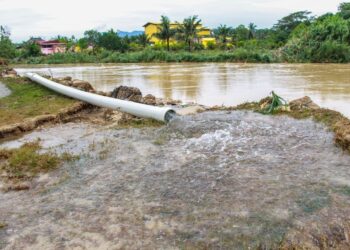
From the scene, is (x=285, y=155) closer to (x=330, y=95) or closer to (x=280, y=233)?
(x=280, y=233)

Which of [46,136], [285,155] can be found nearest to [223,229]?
[285,155]

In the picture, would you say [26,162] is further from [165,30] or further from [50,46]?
[50,46]

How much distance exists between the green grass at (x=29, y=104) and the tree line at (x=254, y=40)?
87.8ft

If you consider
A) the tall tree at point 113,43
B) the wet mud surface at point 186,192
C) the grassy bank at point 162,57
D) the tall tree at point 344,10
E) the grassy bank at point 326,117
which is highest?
the tall tree at point 344,10

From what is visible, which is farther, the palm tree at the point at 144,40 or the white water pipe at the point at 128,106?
the palm tree at the point at 144,40

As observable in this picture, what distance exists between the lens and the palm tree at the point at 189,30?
4572 cm

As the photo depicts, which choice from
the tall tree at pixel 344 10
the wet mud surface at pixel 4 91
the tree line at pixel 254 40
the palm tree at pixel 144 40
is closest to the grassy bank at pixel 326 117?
the wet mud surface at pixel 4 91

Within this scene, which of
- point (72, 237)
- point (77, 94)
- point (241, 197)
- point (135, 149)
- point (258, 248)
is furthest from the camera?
point (77, 94)

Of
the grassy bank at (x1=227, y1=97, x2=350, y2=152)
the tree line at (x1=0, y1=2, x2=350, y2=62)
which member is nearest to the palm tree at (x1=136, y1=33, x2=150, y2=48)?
the tree line at (x1=0, y1=2, x2=350, y2=62)

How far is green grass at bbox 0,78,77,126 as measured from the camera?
7.97 meters

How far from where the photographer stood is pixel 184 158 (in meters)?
5.11

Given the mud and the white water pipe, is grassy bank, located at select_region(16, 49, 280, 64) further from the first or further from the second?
the mud

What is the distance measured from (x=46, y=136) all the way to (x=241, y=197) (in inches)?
163

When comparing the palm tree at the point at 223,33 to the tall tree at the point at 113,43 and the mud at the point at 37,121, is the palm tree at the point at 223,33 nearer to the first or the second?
the tall tree at the point at 113,43
